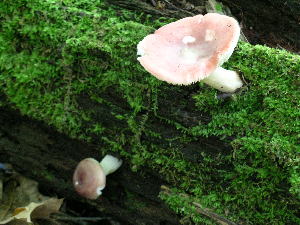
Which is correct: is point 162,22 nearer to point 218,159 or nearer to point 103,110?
point 103,110

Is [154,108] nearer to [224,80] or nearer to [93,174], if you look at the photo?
[224,80]

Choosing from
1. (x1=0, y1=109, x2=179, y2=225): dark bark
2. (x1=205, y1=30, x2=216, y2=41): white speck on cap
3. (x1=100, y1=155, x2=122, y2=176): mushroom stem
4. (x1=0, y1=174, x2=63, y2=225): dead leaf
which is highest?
(x1=205, y1=30, x2=216, y2=41): white speck on cap

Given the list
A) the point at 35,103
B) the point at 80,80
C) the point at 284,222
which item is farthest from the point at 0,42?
the point at 284,222

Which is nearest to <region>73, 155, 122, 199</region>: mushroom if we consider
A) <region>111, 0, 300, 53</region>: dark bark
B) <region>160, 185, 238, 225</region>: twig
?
<region>160, 185, 238, 225</region>: twig

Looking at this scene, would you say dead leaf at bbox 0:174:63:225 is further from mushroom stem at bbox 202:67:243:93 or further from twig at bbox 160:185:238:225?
mushroom stem at bbox 202:67:243:93

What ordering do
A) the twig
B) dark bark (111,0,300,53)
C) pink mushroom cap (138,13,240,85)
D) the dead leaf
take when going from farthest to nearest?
dark bark (111,0,300,53) < the dead leaf < the twig < pink mushroom cap (138,13,240,85)

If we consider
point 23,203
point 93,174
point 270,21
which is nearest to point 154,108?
point 93,174

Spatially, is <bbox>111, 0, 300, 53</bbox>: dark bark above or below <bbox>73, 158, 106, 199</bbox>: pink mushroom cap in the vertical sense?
above
